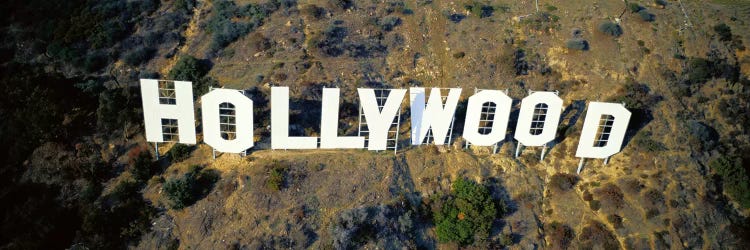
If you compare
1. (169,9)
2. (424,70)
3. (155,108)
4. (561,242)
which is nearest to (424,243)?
(561,242)

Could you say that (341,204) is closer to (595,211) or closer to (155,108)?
(155,108)

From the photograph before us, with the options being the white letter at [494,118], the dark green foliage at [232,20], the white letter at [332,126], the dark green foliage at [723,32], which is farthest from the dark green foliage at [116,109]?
the dark green foliage at [723,32]

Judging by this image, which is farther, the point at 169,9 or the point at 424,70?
the point at 169,9

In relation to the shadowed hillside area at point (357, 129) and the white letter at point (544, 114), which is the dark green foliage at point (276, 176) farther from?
the white letter at point (544, 114)

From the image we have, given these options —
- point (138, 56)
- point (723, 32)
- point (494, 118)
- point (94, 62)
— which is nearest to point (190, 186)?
point (138, 56)

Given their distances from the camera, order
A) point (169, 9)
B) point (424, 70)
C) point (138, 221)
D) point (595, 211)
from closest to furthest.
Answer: point (138, 221) < point (595, 211) < point (424, 70) < point (169, 9)
